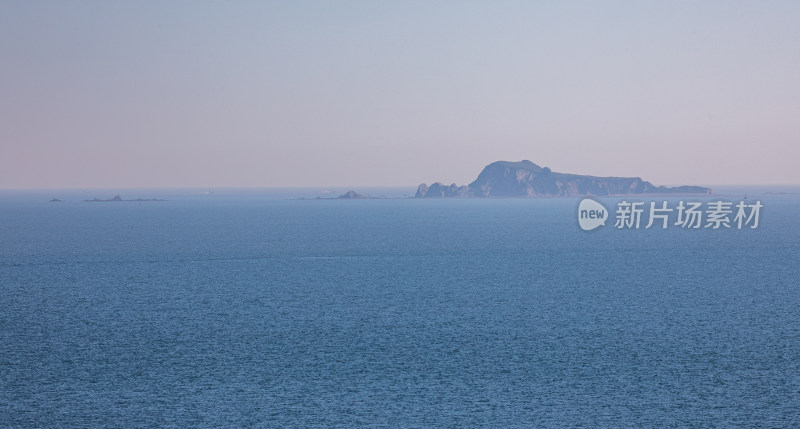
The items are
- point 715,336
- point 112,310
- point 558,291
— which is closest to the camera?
point 715,336

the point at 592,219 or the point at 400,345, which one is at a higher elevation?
the point at 592,219

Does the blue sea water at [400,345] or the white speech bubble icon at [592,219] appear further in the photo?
the white speech bubble icon at [592,219]

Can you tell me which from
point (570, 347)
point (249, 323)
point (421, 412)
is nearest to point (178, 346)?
point (249, 323)

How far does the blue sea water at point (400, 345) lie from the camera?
1576 cm

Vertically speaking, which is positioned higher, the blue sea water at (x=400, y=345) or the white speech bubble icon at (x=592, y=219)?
the white speech bubble icon at (x=592, y=219)

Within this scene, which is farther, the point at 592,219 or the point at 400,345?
the point at 592,219

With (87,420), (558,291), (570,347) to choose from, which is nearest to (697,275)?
(558,291)

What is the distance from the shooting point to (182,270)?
46.7 metres

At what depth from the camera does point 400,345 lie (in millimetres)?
22547

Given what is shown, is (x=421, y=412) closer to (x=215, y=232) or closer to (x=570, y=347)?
(x=570, y=347)

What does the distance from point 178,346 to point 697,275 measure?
105 feet

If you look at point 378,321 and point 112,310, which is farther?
point 112,310

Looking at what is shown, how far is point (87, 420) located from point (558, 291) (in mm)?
24729

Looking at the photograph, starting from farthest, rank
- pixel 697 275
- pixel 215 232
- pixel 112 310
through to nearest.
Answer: pixel 215 232, pixel 697 275, pixel 112 310
